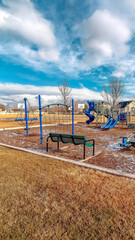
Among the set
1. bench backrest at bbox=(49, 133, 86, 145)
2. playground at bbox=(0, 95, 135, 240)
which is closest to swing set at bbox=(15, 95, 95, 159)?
bench backrest at bbox=(49, 133, 86, 145)

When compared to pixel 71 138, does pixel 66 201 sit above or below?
below

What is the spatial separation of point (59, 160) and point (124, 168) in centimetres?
192

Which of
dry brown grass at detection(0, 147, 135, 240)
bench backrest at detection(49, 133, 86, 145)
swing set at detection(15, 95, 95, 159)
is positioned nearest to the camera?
dry brown grass at detection(0, 147, 135, 240)

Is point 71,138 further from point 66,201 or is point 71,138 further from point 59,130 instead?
point 59,130

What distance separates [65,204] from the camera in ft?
7.43

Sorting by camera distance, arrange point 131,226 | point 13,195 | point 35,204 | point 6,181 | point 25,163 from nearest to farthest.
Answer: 1. point 131,226
2. point 35,204
3. point 13,195
4. point 6,181
5. point 25,163

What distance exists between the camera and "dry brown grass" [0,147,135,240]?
5.75ft

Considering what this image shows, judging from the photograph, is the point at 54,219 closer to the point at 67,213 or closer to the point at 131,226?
the point at 67,213

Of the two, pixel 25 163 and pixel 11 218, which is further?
pixel 25 163

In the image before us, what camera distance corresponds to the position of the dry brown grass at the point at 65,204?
1753mm

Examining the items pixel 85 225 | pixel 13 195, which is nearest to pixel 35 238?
pixel 85 225

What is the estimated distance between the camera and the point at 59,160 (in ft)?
14.1

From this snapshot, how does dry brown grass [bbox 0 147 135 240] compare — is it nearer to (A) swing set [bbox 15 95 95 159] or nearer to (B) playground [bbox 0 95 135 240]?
(B) playground [bbox 0 95 135 240]

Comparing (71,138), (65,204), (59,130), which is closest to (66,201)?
(65,204)
